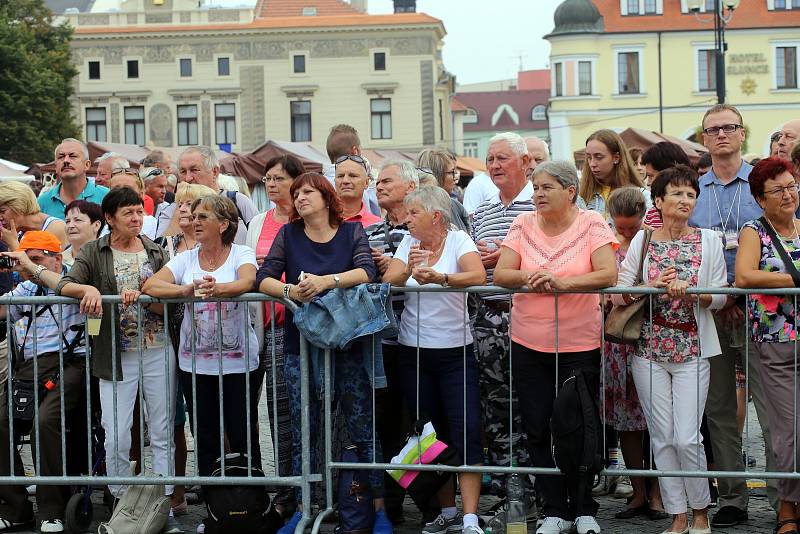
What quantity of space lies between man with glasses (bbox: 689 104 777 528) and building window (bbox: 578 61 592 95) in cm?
6318

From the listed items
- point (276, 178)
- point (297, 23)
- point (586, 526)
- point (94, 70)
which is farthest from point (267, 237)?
point (94, 70)

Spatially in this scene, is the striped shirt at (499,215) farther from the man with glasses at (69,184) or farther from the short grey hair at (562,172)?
the man with glasses at (69,184)

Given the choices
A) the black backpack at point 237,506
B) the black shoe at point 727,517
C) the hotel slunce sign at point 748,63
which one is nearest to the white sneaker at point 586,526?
the black shoe at point 727,517

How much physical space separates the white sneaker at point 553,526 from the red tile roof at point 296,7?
66166 mm

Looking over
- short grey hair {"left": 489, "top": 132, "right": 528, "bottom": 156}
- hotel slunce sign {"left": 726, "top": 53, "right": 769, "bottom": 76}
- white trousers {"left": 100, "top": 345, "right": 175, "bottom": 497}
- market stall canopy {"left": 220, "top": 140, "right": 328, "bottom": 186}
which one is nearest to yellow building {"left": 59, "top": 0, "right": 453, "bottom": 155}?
hotel slunce sign {"left": 726, "top": 53, "right": 769, "bottom": 76}

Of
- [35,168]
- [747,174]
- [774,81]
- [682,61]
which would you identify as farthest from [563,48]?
[747,174]

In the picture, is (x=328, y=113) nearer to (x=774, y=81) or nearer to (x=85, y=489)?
(x=774, y=81)

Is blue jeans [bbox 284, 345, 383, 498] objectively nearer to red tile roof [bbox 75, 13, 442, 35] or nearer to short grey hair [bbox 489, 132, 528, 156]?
short grey hair [bbox 489, 132, 528, 156]

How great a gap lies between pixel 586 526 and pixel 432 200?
6.25 ft

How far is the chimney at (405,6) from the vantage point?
73562mm

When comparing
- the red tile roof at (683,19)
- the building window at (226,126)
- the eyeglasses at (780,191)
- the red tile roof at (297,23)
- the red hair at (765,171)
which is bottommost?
the eyeglasses at (780,191)

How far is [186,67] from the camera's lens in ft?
217

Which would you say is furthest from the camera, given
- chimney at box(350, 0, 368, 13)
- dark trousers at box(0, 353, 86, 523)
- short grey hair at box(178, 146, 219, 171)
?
chimney at box(350, 0, 368, 13)

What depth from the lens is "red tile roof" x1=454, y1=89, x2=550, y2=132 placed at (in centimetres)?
11600
